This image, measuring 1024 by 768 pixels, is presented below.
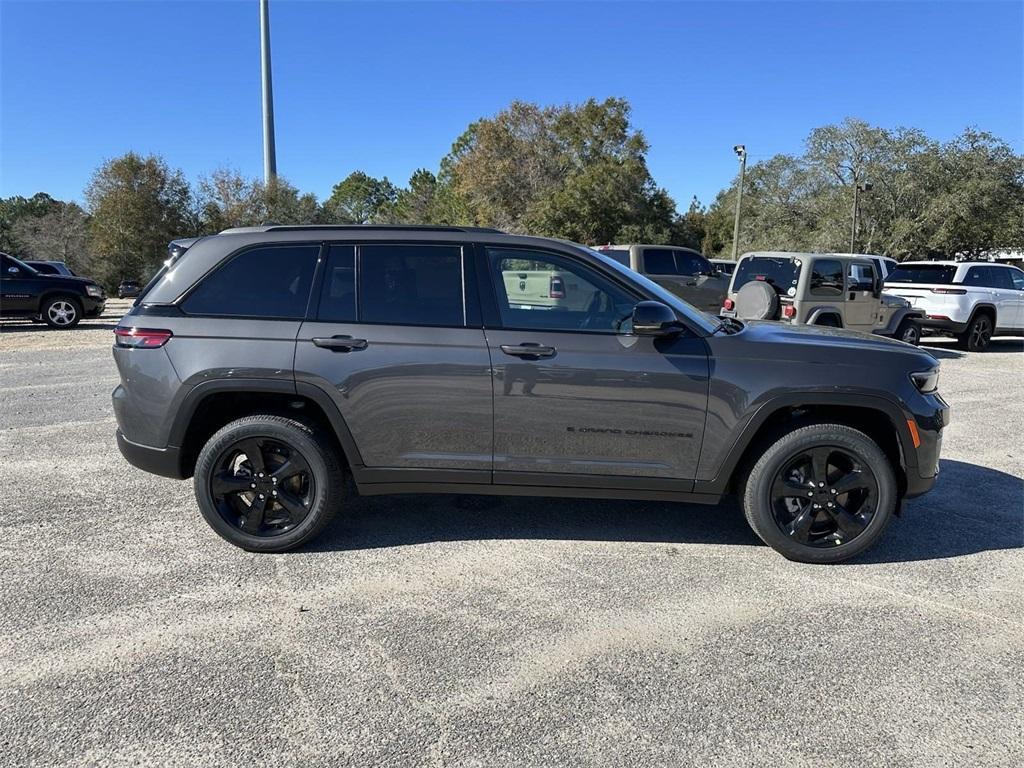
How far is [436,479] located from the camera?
374 centimetres

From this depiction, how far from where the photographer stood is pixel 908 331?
1239 centimetres

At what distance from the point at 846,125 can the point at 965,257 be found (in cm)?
1021

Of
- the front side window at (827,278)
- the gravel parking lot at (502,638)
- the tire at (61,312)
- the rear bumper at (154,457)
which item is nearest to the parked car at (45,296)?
the tire at (61,312)

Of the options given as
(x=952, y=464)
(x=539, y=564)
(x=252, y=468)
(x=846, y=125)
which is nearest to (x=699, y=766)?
(x=539, y=564)

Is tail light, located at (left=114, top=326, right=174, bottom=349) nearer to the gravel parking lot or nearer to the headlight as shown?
the gravel parking lot

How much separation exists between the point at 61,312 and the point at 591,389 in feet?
52.3

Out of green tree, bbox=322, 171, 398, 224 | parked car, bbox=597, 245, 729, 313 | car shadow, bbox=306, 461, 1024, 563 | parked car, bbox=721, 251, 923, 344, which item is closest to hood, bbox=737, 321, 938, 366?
car shadow, bbox=306, 461, 1024, 563

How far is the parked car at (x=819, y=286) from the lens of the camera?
400 inches

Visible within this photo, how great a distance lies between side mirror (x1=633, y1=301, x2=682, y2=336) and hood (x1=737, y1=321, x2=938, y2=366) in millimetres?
492

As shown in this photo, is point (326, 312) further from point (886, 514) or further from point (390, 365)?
point (886, 514)

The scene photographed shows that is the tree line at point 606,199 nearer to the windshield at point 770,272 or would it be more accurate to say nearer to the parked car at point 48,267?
the parked car at point 48,267

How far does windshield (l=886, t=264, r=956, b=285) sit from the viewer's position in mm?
12641

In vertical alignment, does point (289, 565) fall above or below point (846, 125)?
below

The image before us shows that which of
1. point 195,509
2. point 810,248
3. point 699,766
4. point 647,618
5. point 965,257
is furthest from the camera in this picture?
point 810,248
